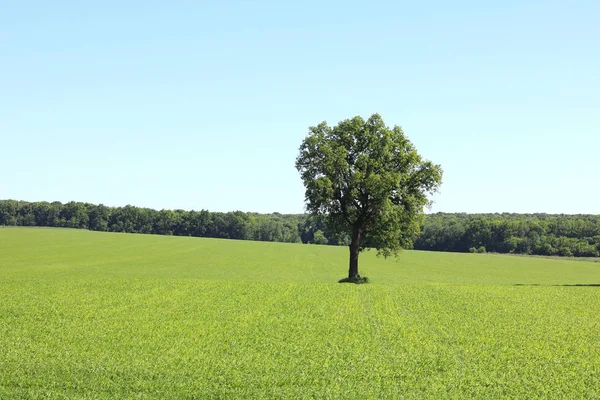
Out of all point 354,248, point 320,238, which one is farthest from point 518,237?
point 354,248

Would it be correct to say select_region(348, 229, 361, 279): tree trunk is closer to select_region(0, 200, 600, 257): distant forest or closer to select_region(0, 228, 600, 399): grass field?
select_region(0, 228, 600, 399): grass field

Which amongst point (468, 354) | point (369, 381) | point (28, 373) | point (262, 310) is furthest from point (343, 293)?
point (28, 373)

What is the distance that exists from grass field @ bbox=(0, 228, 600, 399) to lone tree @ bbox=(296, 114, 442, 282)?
868cm

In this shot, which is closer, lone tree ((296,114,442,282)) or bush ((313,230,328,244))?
lone tree ((296,114,442,282))

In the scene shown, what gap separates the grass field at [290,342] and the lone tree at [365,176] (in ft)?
28.5

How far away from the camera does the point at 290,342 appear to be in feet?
67.3

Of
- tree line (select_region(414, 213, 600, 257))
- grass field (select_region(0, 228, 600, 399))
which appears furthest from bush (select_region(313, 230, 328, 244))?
grass field (select_region(0, 228, 600, 399))

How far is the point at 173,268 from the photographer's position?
7281cm

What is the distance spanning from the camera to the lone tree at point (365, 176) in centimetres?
4428

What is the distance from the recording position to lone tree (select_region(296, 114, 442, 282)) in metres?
44.3

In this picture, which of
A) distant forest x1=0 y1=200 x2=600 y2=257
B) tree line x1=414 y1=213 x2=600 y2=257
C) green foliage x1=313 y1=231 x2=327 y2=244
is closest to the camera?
tree line x1=414 y1=213 x2=600 y2=257

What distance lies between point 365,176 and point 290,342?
26225 mm

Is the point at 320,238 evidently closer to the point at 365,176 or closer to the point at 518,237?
the point at 518,237

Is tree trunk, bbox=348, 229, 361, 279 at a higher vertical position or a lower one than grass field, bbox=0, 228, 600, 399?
higher
